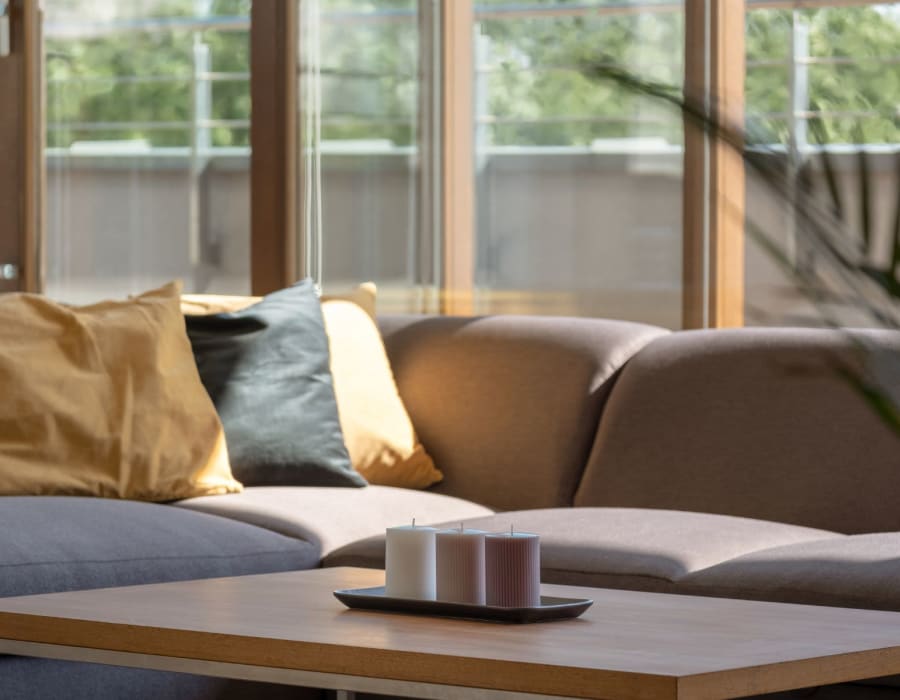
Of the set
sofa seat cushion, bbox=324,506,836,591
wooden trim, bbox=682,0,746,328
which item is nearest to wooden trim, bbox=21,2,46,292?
wooden trim, bbox=682,0,746,328

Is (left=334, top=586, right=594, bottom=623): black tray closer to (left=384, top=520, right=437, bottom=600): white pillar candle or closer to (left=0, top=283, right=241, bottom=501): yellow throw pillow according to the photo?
(left=384, top=520, right=437, bottom=600): white pillar candle

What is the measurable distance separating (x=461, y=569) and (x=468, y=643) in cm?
26

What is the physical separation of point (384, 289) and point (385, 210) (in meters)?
0.23

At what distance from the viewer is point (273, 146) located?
4.43 m

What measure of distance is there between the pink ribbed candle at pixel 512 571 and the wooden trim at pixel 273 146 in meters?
2.66

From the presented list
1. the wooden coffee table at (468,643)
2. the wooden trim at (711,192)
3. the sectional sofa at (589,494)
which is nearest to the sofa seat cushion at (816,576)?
the sectional sofa at (589,494)

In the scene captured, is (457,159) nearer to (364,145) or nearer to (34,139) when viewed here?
(364,145)

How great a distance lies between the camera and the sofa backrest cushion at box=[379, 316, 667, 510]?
322 cm

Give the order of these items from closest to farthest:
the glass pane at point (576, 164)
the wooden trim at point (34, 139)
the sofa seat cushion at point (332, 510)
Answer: the sofa seat cushion at point (332, 510) → the glass pane at point (576, 164) → the wooden trim at point (34, 139)

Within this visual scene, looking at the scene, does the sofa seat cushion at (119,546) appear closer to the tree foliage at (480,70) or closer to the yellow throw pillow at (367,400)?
the yellow throw pillow at (367,400)

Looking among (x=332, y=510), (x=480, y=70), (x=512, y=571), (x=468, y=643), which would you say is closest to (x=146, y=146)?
(x=480, y=70)

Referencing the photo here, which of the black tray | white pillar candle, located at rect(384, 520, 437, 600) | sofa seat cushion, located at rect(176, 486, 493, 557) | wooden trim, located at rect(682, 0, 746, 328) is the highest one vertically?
wooden trim, located at rect(682, 0, 746, 328)

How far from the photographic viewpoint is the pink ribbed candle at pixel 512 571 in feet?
5.96

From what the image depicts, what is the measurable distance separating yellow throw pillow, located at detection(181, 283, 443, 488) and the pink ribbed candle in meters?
1.43
